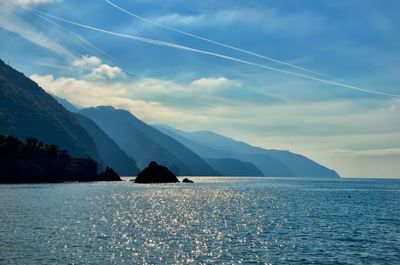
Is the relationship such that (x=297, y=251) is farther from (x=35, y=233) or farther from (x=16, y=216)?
(x=16, y=216)

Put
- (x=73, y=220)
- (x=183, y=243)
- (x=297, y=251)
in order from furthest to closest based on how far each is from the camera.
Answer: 1. (x=73, y=220)
2. (x=183, y=243)
3. (x=297, y=251)

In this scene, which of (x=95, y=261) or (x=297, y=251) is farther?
(x=297, y=251)

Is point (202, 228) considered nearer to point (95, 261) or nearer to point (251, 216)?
point (251, 216)

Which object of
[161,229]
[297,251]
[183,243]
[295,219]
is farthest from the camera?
[295,219]

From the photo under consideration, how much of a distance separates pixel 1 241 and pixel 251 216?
59.8m

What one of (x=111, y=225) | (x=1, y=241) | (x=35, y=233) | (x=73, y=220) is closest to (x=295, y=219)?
(x=111, y=225)

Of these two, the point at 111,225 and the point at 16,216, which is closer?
the point at 111,225

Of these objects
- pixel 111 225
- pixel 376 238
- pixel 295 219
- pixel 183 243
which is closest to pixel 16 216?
pixel 111 225

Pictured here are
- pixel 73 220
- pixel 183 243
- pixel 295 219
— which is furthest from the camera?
pixel 295 219

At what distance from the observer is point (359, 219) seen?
104750mm

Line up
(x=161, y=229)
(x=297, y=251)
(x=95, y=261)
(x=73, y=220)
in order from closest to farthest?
(x=95, y=261) → (x=297, y=251) → (x=161, y=229) → (x=73, y=220)

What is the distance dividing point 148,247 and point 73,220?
35.7 m

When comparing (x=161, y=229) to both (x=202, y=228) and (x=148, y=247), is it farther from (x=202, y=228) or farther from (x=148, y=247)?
(x=148, y=247)

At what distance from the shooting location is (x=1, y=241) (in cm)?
6366
